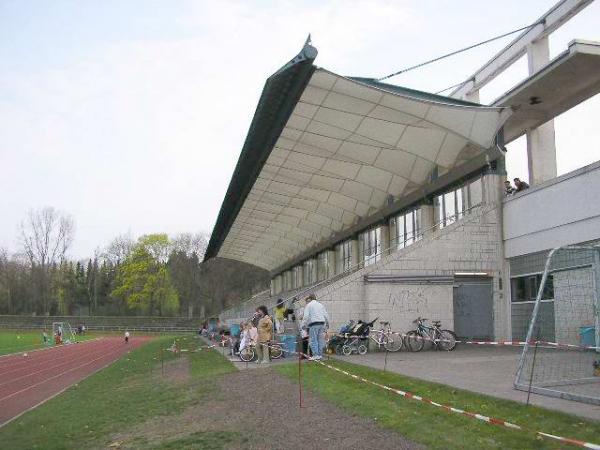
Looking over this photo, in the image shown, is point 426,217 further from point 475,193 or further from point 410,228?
point 475,193

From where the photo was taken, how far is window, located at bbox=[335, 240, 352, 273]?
132 ft

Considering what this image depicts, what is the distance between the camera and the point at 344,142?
2438 centimetres

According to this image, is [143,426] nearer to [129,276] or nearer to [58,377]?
[58,377]

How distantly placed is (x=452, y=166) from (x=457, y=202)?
1481 mm

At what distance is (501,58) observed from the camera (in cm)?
2616

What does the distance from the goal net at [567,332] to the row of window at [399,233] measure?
6.56 meters

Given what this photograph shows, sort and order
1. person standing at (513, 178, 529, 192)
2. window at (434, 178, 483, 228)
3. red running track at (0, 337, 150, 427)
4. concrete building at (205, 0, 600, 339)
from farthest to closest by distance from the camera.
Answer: window at (434, 178, 483, 228), person standing at (513, 178, 529, 192), concrete building at (205, 0, 600, 339), red running track at (0, 337, 150, 427)

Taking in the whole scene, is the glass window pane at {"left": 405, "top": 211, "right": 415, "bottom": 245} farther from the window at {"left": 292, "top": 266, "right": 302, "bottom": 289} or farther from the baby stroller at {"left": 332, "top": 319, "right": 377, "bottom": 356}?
A: the window at {"left": 292, "top": 266, "right": 302, "bottom": 289}

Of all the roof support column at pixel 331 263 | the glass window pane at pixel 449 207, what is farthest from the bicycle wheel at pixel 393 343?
the roof support column at pixel 331 263

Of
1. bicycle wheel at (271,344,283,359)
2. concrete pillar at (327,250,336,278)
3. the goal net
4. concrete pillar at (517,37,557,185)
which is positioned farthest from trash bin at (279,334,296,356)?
concrete pillar at (327,250,336,278)

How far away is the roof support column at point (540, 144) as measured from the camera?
23484 millimetres

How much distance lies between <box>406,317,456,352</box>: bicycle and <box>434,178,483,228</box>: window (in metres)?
6.24

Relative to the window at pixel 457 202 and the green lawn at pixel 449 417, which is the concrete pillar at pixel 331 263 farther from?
the green lawn at pixel 449 417

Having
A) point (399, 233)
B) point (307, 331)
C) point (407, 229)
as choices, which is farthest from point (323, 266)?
point (307, 331)
